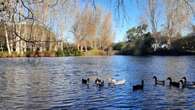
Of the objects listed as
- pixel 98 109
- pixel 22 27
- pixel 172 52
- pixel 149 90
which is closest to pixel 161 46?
pixel 172 52

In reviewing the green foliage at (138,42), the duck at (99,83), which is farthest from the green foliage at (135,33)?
the duck at (99,83)

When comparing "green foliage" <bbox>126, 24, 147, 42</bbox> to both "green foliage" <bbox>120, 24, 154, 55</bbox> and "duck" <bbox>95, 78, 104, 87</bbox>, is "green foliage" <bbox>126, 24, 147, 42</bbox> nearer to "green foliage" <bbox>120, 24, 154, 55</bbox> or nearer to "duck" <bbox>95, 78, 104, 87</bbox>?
"green foliage" <bbox>120, 24, 154, 55</bbox>

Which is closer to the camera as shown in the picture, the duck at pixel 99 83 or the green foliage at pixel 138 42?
the duck at pixel 99 83

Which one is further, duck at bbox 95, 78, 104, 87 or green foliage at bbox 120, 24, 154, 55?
green foliage at bbox 120, 24, 154, 55

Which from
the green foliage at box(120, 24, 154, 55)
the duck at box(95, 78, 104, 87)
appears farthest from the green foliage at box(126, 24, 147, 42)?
the duck at box(95, 78, 104, 87)

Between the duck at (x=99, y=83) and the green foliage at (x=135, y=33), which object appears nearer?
the duck at (x=99, y=83)

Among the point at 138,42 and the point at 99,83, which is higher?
the point at 138,42

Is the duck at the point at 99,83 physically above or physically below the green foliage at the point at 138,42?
below

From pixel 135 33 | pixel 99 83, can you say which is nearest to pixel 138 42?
pixel 135 33

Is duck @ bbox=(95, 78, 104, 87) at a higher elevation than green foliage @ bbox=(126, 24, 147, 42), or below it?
below

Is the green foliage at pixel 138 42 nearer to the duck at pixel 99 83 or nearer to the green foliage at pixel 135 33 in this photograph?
the green foliage at pixel 135 33

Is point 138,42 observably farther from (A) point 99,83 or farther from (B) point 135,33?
(A) point 99,83

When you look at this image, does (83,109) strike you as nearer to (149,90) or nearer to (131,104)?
(131,104)

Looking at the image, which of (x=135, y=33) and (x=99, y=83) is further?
(x=135, y=33)
